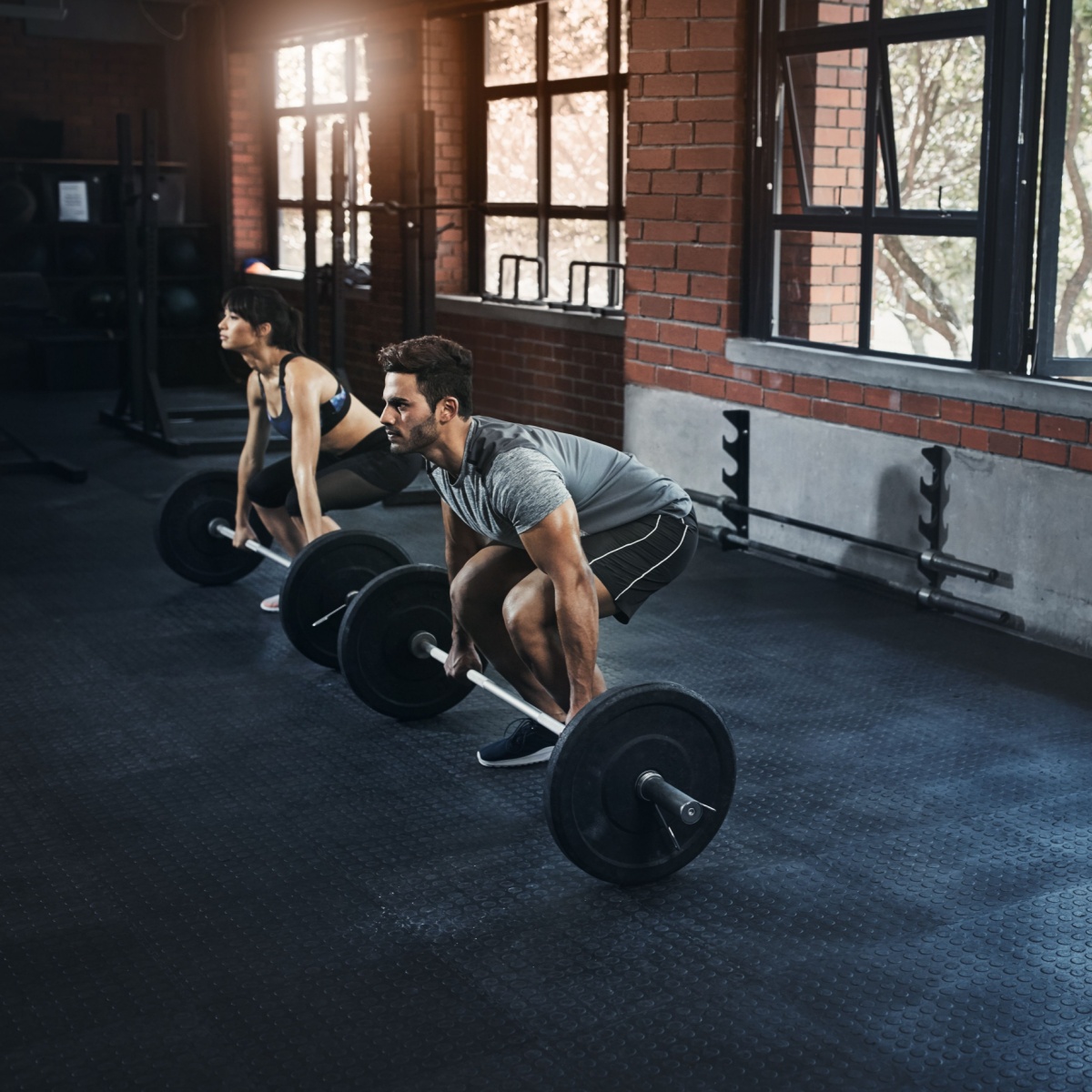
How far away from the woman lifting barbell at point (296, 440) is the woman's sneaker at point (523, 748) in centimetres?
94

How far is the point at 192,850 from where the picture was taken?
262 cm

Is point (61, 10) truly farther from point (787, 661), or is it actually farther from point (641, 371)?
point (787, 661)

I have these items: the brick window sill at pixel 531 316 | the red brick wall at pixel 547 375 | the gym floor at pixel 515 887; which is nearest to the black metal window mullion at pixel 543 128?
the brick window sill at pixel 531 316

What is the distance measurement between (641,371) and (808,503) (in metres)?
1.02

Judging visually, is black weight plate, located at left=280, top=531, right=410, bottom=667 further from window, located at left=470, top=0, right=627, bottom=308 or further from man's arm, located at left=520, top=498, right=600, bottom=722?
window, located at left=470, top=0, right=627, bottom=308

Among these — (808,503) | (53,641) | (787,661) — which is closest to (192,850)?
(53,641)

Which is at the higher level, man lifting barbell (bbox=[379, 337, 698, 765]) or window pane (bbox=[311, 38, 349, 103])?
window pane (bbox=[311, 38, 349, 103])

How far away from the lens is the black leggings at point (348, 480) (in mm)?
3979

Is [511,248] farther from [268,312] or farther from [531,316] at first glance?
[268,312]

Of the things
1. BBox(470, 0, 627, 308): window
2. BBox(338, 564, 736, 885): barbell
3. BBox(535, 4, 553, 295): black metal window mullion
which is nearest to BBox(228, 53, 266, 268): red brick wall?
BBox(470, 0, 627, 308): window

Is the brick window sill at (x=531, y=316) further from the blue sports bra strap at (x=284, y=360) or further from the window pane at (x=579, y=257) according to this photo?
the blue sports bra strap at (x=284, y=360)

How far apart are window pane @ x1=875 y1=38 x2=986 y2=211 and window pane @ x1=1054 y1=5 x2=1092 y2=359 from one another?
276 mm

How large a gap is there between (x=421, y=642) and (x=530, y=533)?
2.72 ft

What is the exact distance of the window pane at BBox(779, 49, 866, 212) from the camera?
452cm
